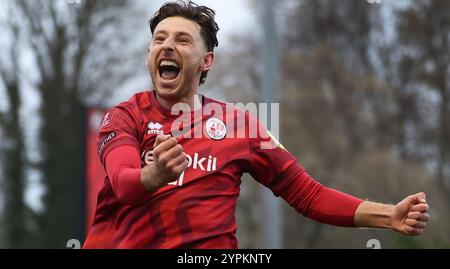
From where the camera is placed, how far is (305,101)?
27.4 metres

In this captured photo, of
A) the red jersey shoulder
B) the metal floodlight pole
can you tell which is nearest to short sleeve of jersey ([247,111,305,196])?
the red jersey shoulder

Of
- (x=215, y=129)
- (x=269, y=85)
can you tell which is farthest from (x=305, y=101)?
(x=215, y=129)

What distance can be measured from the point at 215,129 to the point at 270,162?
1.07 feet

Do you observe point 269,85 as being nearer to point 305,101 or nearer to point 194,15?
point 194,15

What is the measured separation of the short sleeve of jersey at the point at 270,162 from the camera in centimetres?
495

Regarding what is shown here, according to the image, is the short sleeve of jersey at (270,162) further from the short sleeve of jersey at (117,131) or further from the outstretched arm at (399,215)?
the short sleeve of jersey at (117,131)

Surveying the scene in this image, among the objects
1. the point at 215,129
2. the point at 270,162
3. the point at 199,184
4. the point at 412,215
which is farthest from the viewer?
the point at 270,162

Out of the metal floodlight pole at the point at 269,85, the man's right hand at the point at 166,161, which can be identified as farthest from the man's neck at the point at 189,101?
the metal floodlight pole at the point at 269,85

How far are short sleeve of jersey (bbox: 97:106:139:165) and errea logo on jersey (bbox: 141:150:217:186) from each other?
8 centimetres

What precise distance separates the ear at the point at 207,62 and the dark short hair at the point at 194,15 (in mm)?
25

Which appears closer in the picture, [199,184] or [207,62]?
[199,184]

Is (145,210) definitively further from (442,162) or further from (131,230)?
(442,162)

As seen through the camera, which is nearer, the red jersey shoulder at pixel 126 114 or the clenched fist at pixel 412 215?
the clenched fist at pixel 412 215

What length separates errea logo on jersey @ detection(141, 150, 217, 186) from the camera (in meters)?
4.69
